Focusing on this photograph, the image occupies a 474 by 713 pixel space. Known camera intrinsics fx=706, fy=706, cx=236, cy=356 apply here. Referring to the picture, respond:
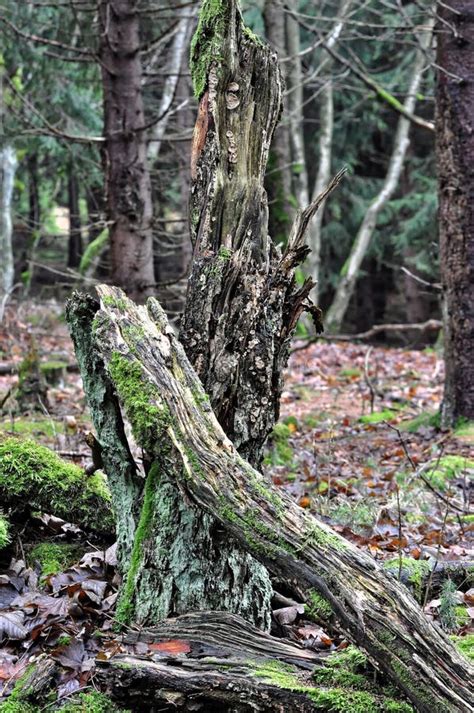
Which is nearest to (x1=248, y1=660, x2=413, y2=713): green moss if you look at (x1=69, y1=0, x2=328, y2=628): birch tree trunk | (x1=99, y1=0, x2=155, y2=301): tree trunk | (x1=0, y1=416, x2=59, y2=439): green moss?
(x1=69, y1=0, x2=328, y2=628): birch tree trunk

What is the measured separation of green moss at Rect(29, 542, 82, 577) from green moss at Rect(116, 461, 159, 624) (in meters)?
0.79

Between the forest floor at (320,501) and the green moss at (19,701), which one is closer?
the green moss at (19,701)

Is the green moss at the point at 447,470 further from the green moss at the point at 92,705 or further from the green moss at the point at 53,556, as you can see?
the green moss at the point at 92,705

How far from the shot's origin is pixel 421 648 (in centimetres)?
256

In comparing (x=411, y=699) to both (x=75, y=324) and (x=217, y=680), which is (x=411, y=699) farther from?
(x=75, y=324)

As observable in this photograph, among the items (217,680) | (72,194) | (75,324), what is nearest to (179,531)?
(217,680)

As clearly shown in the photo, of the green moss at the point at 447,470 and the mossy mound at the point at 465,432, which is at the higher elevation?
the mossy mound at the point at 465,432

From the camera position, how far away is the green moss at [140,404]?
9.50 feet

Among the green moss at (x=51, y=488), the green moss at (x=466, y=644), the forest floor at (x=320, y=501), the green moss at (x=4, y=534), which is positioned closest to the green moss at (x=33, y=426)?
the forest floor at (x=320, y=501)

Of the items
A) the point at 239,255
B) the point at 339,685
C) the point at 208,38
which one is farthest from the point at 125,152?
the point at 339,685

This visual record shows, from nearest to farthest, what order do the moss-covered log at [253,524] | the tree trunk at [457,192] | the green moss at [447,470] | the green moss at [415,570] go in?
the moss-covered log at [253,524]
the green moss at [415,570]
the green moss at [447,470]
the tree trunk at [457,192]

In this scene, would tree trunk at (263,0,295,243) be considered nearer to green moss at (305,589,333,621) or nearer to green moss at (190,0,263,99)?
green moss at (190,0,263,99)

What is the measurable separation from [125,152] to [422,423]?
15.7 ft

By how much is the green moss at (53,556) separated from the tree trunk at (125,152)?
4407mm
